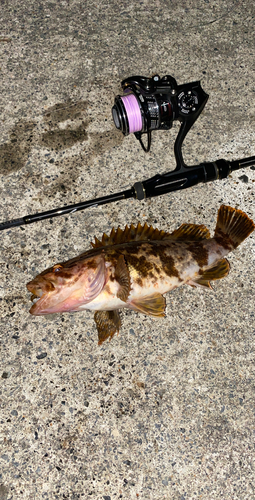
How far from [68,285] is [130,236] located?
73cm

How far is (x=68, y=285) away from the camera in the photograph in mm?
2604

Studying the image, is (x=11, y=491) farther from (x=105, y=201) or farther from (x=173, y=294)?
(x=105, y=201)

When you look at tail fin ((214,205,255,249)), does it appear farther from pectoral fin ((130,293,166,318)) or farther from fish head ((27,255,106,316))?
fish head ((27,255,106,316))

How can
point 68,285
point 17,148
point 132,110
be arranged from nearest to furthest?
point 68,285 → point 132,110 → point 17,148

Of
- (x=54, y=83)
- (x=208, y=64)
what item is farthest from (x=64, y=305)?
(x=208, y=64)

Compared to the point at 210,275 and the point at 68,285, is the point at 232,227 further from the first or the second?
the point at 68,285

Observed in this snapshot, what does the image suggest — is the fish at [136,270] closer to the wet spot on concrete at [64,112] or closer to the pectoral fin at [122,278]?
the pectoral fin at [122,278]

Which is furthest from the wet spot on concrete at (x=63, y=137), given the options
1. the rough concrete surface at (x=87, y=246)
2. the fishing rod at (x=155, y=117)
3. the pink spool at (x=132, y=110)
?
the pink spool at (x=132, y=110)

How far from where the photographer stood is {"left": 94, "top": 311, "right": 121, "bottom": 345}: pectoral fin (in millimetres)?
2917

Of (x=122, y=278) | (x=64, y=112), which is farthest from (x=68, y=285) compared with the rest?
(x=64, y=112)

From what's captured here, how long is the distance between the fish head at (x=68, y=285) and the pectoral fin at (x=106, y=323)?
289mm

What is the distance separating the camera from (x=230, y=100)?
3789 mm

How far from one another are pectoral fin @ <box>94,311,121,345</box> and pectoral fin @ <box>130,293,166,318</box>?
0.73 ft

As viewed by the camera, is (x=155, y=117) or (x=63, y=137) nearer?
(x=155, y=117)
